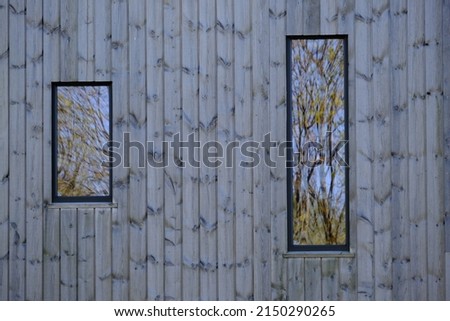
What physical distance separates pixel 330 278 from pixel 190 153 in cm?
133

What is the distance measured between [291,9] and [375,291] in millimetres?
2091

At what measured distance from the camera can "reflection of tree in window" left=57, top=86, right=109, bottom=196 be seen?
509cm

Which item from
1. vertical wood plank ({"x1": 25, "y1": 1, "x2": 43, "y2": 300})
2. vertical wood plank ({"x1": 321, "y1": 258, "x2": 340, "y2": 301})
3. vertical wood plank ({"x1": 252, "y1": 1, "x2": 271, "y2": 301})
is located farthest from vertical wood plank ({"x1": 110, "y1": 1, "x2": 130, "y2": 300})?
vertical wood plank ({"x1": 321, "y1": 258, "x2": 340, "y2": 301})

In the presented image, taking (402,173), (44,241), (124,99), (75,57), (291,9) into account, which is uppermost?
(291,9)

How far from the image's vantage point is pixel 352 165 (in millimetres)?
5004

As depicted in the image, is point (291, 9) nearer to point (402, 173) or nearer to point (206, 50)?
point (206, 50)

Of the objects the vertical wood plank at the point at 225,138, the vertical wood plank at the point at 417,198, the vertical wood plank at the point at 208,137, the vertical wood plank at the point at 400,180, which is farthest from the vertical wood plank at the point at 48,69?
the vertical wood plank at the point at 417,198

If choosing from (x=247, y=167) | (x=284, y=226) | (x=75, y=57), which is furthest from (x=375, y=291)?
(x=75, y=57)

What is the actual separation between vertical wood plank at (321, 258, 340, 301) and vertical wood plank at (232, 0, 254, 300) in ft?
1.69

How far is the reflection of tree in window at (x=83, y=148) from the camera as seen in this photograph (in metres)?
5.09

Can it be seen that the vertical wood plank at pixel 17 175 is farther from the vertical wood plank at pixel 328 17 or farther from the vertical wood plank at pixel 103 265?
the vertical wood plank at pixel 328 17

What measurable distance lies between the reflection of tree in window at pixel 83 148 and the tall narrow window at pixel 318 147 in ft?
4.42

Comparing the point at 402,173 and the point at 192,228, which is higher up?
the point at 402,173

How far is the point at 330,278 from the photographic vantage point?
16.4 feet
